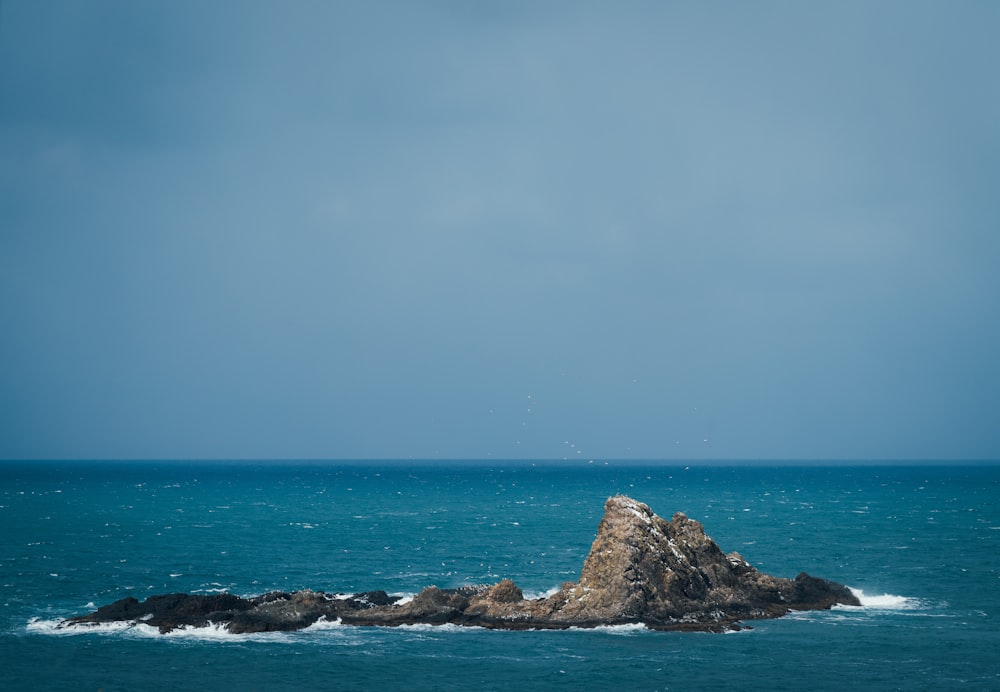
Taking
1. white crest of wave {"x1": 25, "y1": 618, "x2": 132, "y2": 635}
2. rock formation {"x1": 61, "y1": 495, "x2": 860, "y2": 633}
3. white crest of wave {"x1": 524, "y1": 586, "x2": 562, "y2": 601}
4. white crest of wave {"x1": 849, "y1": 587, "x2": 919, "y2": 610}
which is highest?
rock formation {"x1": 61, "y1": 495, "x2": 860, "y2": 633}

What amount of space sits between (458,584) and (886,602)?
25748mm

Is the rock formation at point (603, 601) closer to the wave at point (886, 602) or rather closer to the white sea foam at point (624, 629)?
the white sea foam at point (624, 629)

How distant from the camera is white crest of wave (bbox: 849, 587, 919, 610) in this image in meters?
50.9

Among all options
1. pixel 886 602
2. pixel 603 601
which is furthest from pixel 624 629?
pixel 886 602

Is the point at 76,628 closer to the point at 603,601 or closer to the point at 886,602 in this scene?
the point at 603,601

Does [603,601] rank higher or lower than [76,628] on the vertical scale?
higher

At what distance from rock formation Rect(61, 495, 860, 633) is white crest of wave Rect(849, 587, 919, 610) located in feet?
3.52

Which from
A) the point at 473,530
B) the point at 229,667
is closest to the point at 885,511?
the point at 473,530

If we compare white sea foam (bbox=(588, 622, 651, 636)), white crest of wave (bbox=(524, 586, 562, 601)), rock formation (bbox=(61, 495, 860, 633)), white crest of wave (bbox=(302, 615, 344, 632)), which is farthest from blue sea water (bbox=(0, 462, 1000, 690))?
rock formation (bbox=(61, 495, 860, 633))

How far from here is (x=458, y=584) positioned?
58.5 metres

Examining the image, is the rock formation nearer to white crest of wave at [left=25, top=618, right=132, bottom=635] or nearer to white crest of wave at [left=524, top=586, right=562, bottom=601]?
white crest of wave at [left=25, top=618, right=132, bottom=635]

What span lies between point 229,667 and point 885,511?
10201cm

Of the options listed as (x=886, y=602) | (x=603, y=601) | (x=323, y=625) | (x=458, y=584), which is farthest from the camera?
(x=458, y=584)

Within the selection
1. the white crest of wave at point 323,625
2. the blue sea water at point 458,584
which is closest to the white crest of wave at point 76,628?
the blue sea water at point 458,584
